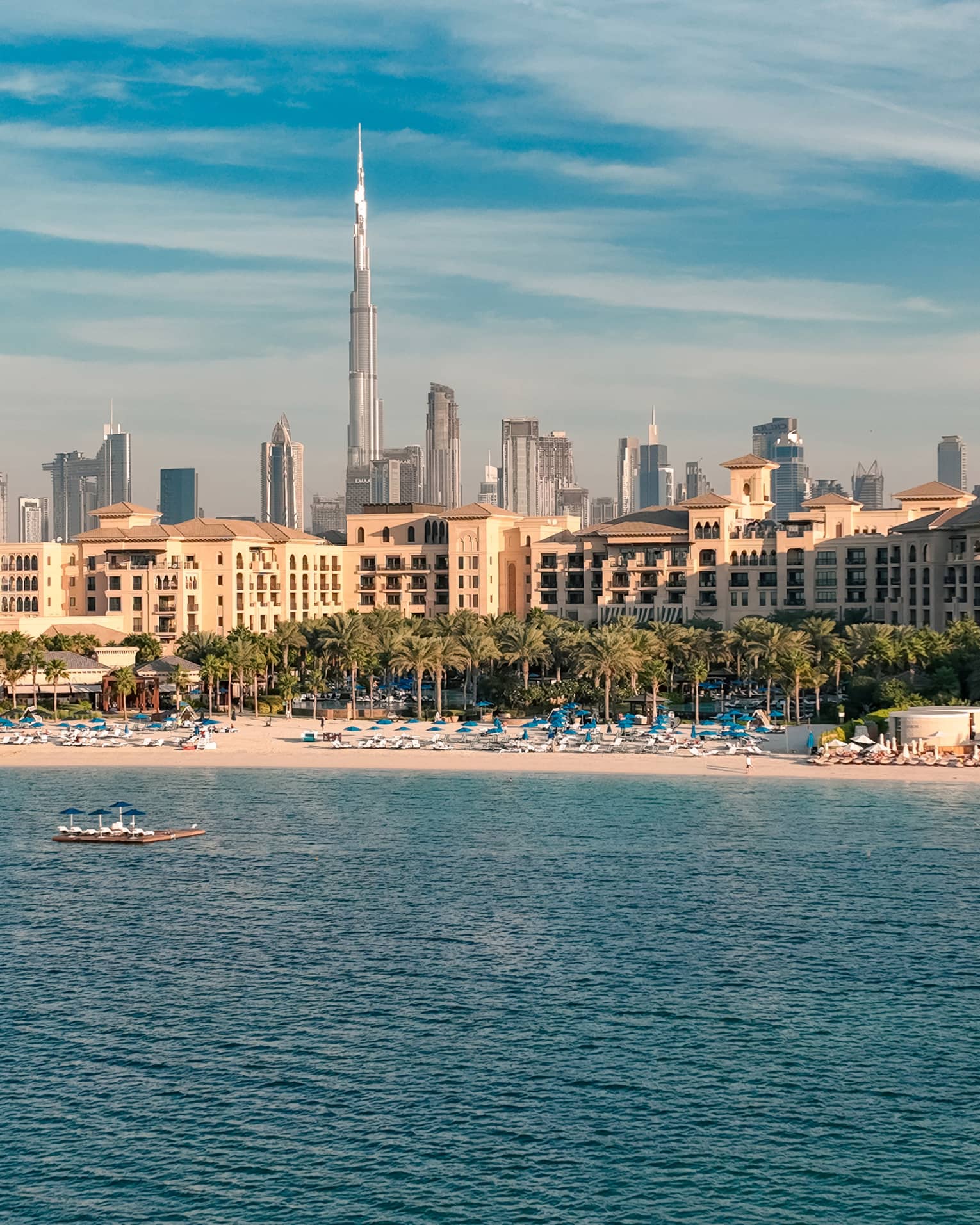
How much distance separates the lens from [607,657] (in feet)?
441

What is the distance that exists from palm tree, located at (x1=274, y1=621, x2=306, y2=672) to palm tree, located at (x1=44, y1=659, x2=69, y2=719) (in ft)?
69.8

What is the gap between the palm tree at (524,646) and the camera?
479ft

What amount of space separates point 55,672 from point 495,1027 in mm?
105437

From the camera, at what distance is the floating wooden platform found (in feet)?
Result: 276

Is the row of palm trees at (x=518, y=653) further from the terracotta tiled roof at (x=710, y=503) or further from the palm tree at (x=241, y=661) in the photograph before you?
the terracotta tiled roof at (x=710, y=503)

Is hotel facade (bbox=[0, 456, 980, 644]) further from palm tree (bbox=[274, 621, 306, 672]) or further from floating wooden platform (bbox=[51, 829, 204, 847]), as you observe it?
floating wooden platform (bbox=[51, 829, 204, 847])

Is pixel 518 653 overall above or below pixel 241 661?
above

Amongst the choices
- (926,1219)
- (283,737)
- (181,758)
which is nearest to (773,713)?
(283,737)

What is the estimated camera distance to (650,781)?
107 meters

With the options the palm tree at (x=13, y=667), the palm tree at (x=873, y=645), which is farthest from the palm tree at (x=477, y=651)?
the palm tree at (x=13, y=667)

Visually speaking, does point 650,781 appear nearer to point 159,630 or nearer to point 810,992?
point 810,992

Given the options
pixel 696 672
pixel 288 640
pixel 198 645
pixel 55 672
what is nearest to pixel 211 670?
pixel 198 645

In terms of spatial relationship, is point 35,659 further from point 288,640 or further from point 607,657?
point 607,657

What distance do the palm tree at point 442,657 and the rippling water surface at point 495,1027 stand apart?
52.5 metres
